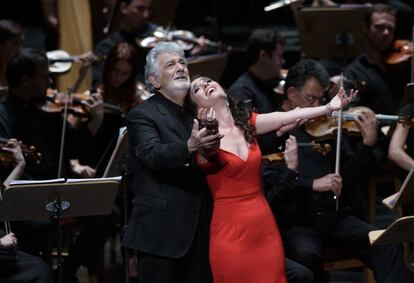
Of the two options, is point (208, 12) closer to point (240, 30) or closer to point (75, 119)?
point (240, 30)

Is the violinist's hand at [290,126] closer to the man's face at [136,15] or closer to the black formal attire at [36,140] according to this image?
the black formal attire at [36,140]

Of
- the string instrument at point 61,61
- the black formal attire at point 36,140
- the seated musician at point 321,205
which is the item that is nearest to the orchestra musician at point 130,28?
the string instrument at point 61,61

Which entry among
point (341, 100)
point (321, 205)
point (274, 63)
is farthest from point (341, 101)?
point (274, 63)

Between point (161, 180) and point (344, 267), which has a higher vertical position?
point (161, 180)

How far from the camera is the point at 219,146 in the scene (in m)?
4.48

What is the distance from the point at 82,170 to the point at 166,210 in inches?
62.0

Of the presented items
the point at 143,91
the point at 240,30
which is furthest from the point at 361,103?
the point at 240,30

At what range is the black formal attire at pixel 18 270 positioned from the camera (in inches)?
197

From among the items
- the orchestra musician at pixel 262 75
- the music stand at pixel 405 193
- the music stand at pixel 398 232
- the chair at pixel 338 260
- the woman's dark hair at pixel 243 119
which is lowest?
the chair at pixel 338 260

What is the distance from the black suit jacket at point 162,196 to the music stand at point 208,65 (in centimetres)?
167

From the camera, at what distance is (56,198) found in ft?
15.5

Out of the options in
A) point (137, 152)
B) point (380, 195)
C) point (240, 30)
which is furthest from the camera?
point (240, 30)

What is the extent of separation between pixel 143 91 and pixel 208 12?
2.73 meters

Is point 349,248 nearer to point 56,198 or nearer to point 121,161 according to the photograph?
point 121,161
